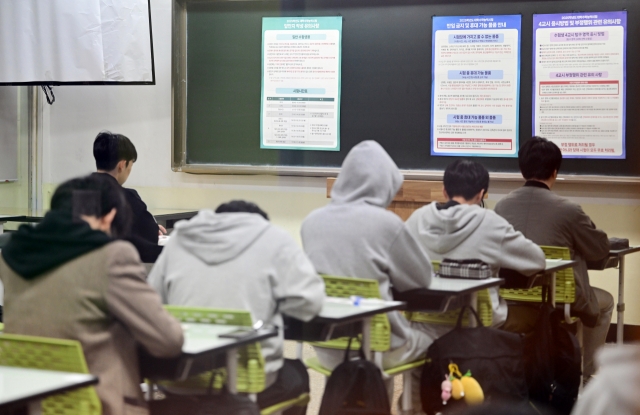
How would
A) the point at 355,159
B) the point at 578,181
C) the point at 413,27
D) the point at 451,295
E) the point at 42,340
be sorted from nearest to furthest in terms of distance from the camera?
1. the point at 42,340
2. the point at 451,295
3. the point at 355,159
4. the point at 578,181
5. the point at 413,27

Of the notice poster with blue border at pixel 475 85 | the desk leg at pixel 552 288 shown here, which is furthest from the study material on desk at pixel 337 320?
the notice poster with blue border at pixel 475 85

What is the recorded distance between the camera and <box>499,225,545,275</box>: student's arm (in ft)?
9.89

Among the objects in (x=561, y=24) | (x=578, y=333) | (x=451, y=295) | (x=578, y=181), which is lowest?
(x=578, y=333)

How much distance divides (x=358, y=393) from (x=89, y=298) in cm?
95

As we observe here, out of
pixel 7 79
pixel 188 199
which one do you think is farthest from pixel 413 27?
pixel 7 79

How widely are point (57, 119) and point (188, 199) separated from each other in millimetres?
1095

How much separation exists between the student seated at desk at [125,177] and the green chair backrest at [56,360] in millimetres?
1519

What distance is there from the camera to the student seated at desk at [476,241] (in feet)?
9.91

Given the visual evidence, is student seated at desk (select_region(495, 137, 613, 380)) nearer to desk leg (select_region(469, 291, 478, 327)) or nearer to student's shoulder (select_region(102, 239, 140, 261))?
desk leg (select_region(469, 291, 478, 327))

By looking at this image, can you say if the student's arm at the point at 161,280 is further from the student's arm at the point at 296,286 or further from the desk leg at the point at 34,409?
the desk leg at the point at 34,409

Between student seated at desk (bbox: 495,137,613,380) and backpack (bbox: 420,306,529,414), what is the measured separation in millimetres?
597

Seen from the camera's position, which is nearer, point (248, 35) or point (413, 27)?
point (413, 27)

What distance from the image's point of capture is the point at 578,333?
3516mm

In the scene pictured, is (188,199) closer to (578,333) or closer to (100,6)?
(100,6)
